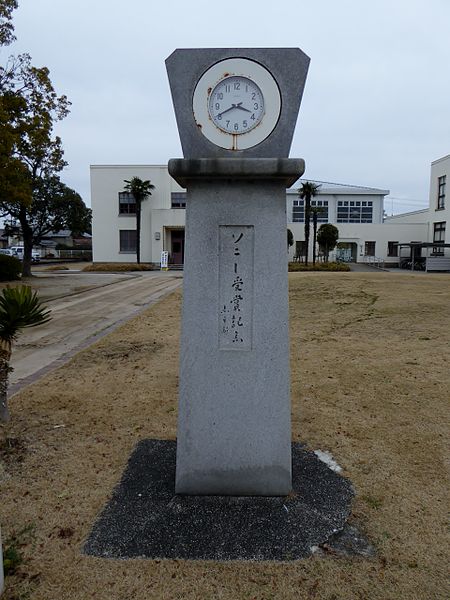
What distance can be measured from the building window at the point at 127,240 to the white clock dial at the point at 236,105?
1325 inches

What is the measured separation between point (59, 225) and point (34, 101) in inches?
406

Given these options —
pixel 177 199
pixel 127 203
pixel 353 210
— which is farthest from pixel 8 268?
pixel 353 210

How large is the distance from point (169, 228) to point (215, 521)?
108 ft

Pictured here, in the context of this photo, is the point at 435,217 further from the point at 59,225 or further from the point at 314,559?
the point at 314,559

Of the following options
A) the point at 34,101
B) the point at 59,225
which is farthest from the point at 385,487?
the point at 59,225

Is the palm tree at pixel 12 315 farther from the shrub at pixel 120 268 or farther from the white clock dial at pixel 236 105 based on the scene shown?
the shrub at pixel 120 268

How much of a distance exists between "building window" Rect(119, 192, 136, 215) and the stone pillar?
111 ft

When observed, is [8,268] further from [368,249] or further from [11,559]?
[368,249]

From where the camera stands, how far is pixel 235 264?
294cm

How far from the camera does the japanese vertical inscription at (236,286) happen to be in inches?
115

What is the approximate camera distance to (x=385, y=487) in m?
3.24

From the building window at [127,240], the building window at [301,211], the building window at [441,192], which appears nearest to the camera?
the building window at [441,192]

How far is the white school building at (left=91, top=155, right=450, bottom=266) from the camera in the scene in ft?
113

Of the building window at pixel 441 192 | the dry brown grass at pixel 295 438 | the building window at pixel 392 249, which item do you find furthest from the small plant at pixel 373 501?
the building window at pixel 392 249
